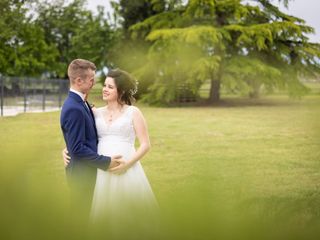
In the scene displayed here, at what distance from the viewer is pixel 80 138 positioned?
2.89 metres

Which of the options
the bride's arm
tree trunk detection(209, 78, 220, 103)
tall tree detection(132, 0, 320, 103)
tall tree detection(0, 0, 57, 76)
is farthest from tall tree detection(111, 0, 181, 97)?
the bride's arm

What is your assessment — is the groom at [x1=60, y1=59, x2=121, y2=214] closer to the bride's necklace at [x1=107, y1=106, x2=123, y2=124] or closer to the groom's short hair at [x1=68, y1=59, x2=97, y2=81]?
the groom's short hair at [x1=68, y1=59, x2=97, y2=81]

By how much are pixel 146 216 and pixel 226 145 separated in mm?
10237

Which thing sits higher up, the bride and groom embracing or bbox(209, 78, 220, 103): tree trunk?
the bride and groom embracing

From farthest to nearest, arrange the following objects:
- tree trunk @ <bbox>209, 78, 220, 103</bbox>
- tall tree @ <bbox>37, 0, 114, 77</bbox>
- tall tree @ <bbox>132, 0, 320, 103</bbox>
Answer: tall tree @ <bbox>37, 0, 114, 77</bbox>, tree trunk @ <bbox>209, 78, 220, 103</bbox>, tall tree @ <bbox>132, 0, 320, 103</bbox>

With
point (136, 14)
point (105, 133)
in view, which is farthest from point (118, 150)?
point (136, 14)

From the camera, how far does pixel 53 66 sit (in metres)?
43.0

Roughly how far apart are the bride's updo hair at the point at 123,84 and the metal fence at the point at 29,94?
1902 cm

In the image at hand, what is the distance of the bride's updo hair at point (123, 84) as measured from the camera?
9.97 ft

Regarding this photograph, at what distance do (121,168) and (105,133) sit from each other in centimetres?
33

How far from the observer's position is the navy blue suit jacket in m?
2.86

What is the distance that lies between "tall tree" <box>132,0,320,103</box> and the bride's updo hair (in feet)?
74.4

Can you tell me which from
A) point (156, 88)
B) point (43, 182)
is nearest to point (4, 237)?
point (43, 182)

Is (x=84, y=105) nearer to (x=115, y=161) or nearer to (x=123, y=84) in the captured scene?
(x=123, y=84)
